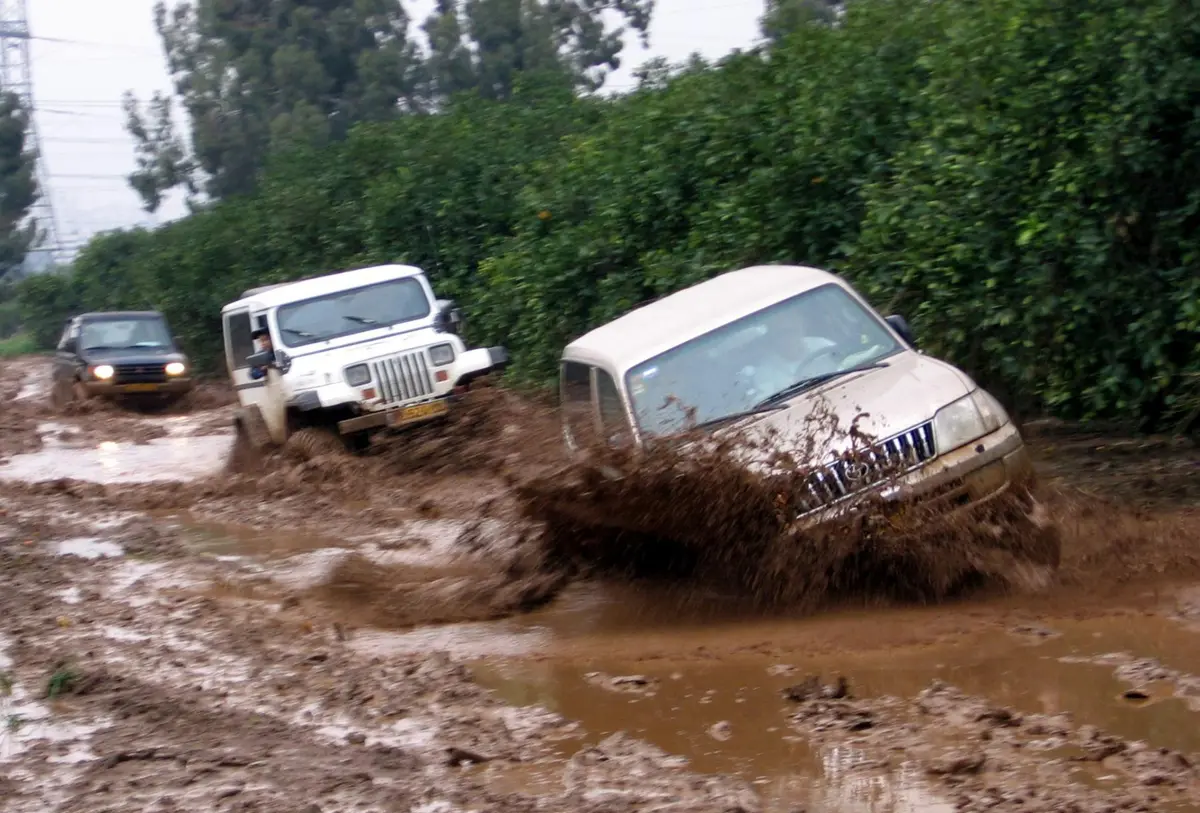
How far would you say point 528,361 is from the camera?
16.4 metres

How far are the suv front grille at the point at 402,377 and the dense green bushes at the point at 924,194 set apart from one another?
206 centimetres

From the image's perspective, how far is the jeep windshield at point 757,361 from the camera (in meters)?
7.16

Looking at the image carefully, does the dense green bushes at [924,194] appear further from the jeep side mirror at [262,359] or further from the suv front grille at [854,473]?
the jeep side mirror at [262,359]

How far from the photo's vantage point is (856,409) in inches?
263

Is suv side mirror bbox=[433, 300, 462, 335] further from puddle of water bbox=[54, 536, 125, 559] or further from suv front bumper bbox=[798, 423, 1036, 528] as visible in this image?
suv front bumper bbox=[798, 423, 1036, 528]

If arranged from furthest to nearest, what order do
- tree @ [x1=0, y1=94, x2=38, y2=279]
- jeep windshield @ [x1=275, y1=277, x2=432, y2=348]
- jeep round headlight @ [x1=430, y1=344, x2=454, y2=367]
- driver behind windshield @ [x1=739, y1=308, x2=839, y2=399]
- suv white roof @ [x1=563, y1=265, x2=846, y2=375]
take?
tree @ [x1=0, y1=94, x2=38, y2=279] → jeep windshield @ [x1=275, y1=277, x2=432, y2=348] → jeep round headlight @ [x1=430, y1=344, x2=454, y2=367] → suv white roof @ [x1=563, y1=265, x2=846, y2=375] → driver behind windshield @ [x1=739, y1=308, x2=839, y2=399]

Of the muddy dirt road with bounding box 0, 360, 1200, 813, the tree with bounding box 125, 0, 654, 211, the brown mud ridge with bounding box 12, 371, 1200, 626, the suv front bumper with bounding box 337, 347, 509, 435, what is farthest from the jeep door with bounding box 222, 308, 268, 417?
the tree with bounding box 125, 0, 654, 211

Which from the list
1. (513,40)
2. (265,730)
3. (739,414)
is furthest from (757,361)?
(513,40)

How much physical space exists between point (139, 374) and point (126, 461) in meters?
7.08

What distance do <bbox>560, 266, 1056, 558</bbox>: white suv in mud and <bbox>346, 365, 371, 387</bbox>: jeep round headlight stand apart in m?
5.31

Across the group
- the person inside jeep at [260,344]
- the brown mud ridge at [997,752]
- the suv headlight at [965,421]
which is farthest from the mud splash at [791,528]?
the person inside jeep at [260,344]

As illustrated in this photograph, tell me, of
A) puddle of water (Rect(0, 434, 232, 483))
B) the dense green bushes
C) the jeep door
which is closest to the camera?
the dense green bushes

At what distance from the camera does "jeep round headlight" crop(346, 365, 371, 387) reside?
13547 millimetres

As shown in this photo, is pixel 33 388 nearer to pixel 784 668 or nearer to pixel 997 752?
pixel 784 668
